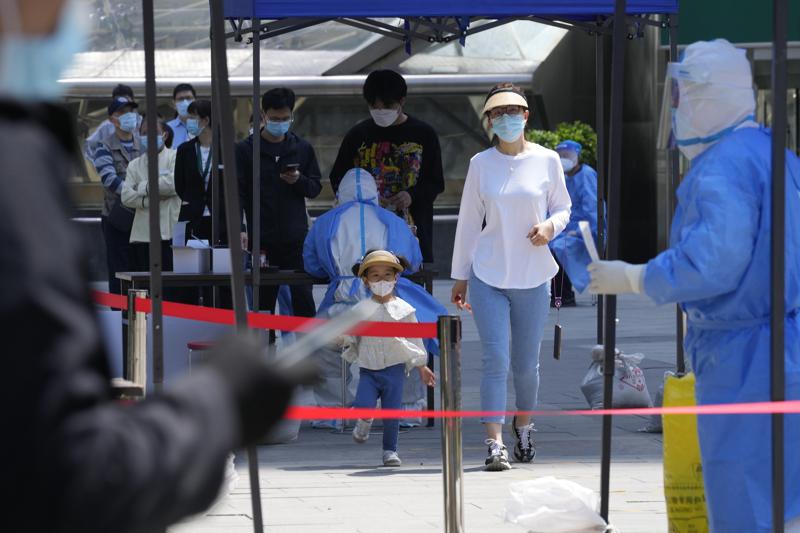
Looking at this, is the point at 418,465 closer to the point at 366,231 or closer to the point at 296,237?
the point at 366,231

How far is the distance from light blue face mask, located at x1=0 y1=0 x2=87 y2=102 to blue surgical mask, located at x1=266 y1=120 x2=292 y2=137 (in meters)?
8.36

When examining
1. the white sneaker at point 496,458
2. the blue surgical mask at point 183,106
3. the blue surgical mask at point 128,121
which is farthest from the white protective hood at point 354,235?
the blue surgical mask at point 183,106

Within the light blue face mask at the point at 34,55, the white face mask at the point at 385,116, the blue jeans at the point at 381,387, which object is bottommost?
the blue jeans at the point at 381,387

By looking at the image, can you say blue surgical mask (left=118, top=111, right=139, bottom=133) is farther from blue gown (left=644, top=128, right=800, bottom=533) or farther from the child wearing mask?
blue gown (left=644, top=128, right=800, bottom=533)

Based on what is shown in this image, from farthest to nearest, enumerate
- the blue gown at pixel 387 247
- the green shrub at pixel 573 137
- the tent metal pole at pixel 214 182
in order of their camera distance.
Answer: the green shrub at pixel 573 137, the tent metal pole at pixel 214 182, the blue gown at pixel 387 247

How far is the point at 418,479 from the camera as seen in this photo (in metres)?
7.54

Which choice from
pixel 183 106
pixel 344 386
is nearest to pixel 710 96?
pixel 344 386

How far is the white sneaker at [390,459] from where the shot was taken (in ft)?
25.9

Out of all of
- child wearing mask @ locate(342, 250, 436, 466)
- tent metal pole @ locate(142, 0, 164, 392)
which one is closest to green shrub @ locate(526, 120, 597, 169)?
child wearing mask @ locate(342, 250, 436, 466)

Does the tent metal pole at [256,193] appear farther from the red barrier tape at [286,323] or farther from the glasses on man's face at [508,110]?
the glasses on man's face at [508,110]

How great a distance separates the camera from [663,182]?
22438 mm

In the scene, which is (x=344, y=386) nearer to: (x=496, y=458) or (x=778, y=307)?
(x=496, y=458)

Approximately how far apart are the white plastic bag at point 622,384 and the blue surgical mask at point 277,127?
264 cm

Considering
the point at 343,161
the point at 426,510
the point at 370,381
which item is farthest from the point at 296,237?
the point at 426,510
